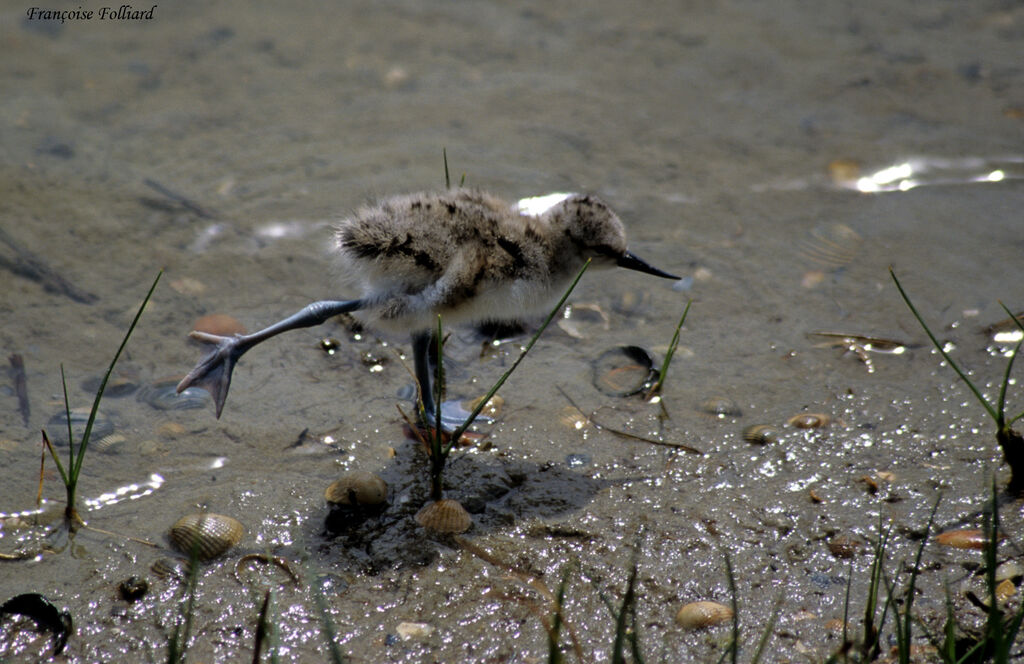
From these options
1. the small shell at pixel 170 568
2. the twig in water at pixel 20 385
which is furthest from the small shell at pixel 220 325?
the small shell at pixel 170 568

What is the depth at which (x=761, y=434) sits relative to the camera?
2922mm

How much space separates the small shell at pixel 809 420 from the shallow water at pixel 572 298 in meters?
0.05

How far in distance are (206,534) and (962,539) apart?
1.95m

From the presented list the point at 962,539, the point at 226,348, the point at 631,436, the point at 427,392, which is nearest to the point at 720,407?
the point at 631,436

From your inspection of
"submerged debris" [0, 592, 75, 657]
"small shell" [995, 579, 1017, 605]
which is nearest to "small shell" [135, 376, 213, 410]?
"submerged debris" [0, 592, 75, 657]

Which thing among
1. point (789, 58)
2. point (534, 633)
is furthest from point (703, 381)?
point (789, 58)

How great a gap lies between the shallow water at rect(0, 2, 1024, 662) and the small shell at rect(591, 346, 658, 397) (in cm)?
5

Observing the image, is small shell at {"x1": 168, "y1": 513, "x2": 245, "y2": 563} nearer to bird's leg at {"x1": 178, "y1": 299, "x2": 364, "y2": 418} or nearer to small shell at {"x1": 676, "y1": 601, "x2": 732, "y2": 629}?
bird's leg at {"x1": 178, "y1": 299, "x2": 364, "y2": 418}

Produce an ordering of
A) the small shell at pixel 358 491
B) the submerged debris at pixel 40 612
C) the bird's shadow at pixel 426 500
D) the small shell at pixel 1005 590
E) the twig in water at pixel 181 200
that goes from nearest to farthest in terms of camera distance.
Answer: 1. the submerged debris at pixel 40 612
2. the small shell at pixel 1005 590
3. the bird's shadow at pixel 426 500
4. the small shell at pixel 358 491
5. the twig in water at pixel 181 200

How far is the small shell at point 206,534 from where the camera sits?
240 cm

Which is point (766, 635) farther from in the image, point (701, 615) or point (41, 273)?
point (41, 273)

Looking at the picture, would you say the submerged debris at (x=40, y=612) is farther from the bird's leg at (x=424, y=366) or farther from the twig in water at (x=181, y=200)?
the twig in water at (x=181, y=200)

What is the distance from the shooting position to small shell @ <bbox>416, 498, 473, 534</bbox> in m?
2.53

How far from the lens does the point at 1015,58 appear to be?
17.5 feet
